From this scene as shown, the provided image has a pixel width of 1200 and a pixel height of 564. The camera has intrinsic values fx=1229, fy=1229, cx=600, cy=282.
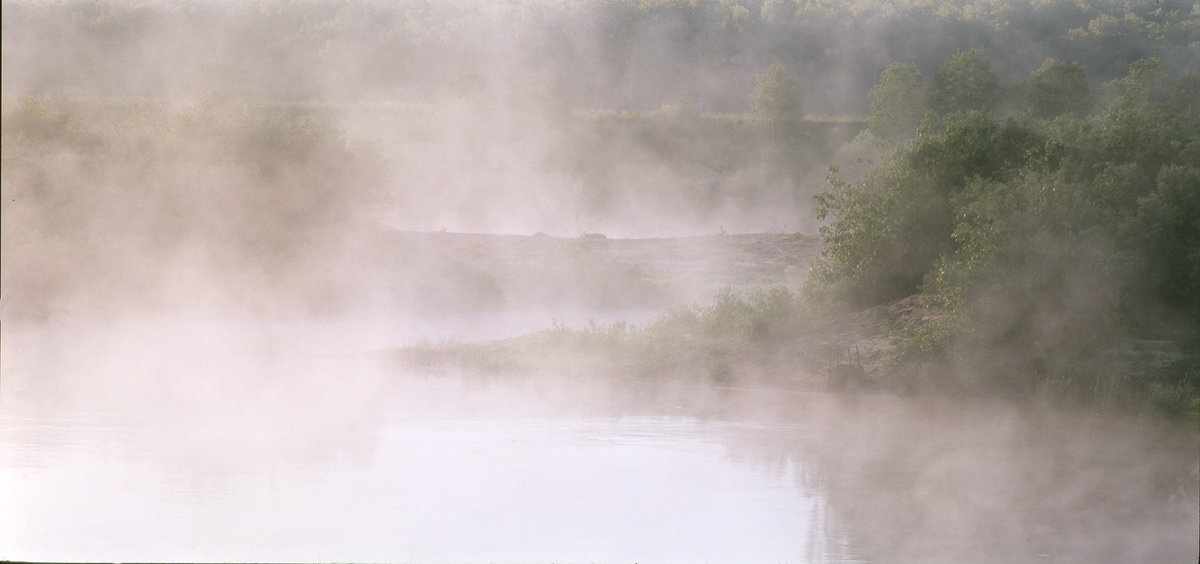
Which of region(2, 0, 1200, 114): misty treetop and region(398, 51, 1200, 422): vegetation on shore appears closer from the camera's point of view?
region(398, 51, 1200, 422): vegetation on shore

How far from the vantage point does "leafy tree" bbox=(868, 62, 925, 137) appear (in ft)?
128

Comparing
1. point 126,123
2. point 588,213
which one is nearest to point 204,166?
point 126,123

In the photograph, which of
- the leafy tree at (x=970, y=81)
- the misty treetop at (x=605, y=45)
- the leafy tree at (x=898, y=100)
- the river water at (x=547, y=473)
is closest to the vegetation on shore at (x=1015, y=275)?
the river water at (x=547, y=473)

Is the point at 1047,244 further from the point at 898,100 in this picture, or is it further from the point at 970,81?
the point at 898,100

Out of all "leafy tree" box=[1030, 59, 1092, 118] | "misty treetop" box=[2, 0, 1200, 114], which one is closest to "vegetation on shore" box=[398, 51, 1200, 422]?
"misty treetop" box=[2, 0, 1200, 114]

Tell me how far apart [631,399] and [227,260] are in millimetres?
11282

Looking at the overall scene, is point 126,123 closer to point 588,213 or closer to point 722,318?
point 722,318

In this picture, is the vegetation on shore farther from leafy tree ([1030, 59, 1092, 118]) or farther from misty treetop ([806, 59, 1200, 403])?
leafy tree ([1030, 59, 1092, 118])

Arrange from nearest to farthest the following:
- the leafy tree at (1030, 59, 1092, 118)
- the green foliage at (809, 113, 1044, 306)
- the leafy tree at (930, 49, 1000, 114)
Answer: the green foliage at (809, 113, 1044, 306) → the leafy tree at (1030, 59, 1092, 118) → the leafy tree at (930, 49, 1000, 114)

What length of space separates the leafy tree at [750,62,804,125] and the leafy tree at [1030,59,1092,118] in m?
12.1

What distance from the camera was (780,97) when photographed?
46.4 m

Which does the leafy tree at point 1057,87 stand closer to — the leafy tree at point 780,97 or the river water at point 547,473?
the leafy tree at point 780,97

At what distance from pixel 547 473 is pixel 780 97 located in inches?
1482

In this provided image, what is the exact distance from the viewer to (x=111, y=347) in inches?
745
